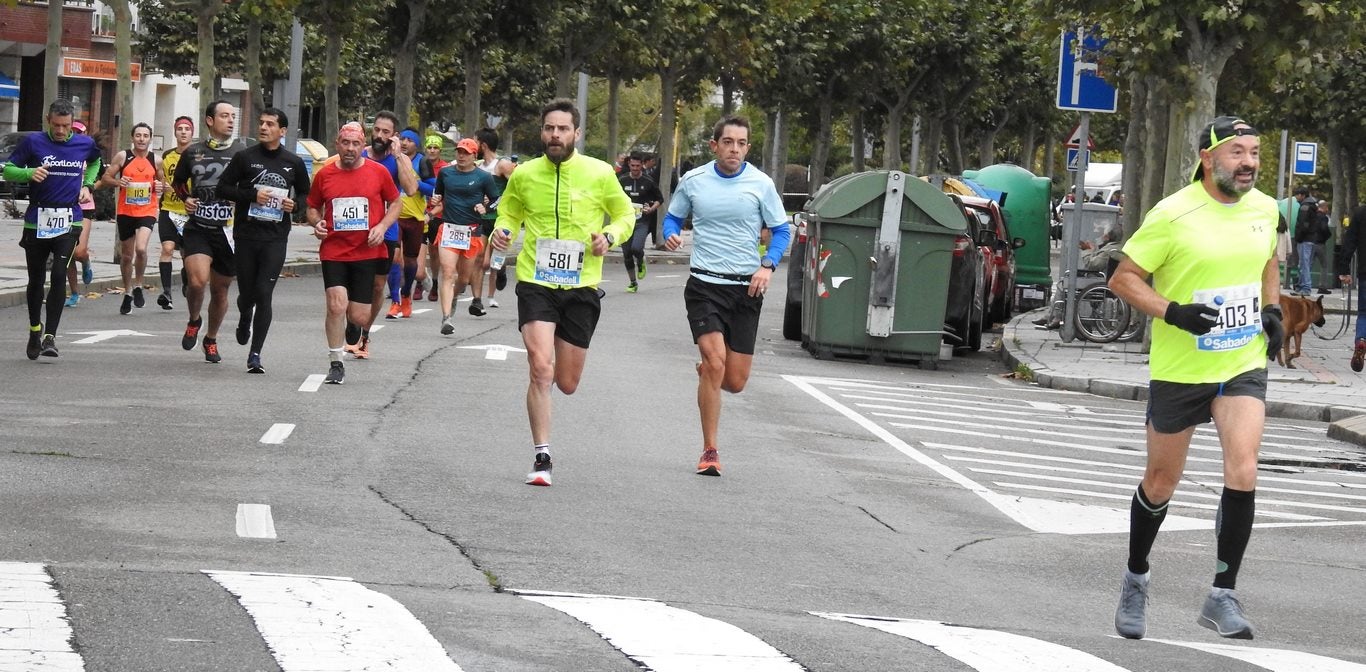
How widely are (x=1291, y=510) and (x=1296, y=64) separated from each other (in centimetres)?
1039

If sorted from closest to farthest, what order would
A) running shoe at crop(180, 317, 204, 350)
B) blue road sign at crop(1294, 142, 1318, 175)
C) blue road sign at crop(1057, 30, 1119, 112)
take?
running shoe at crop(180, 317, 204, 350), blue road sign at crop(1057, 30, 1119, 112), blue road sign at crop(1294, 142, 1318, 175)

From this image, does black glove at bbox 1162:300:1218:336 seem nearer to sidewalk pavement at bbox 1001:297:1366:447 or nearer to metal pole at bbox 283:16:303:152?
sidewalk pavement at bbox 1001:297:1366:447

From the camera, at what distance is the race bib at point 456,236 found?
19.2 m

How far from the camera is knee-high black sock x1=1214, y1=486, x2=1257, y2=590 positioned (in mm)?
7145

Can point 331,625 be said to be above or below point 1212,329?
below

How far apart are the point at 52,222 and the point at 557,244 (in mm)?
5984

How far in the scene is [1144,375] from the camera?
19.4 m

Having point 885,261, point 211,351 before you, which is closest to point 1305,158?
point 885,261

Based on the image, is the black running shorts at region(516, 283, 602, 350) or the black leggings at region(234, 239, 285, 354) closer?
the black running shorts at region(516, 283, 602, 350)

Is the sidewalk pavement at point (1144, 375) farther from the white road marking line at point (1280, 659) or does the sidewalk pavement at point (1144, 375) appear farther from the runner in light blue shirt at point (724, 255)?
the white road marking line at point (1280, 659)

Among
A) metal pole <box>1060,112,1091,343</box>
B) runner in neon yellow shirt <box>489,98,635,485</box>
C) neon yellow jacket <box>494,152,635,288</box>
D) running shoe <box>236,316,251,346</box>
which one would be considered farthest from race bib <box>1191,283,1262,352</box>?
metal pole <box>1060,112,1091,343</box>

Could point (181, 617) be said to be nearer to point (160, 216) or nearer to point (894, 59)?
point (160, 216)

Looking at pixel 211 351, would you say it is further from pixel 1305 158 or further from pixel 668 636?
pixel 1305 158

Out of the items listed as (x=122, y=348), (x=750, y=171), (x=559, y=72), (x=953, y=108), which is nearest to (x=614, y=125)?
(x=559, y=72)
